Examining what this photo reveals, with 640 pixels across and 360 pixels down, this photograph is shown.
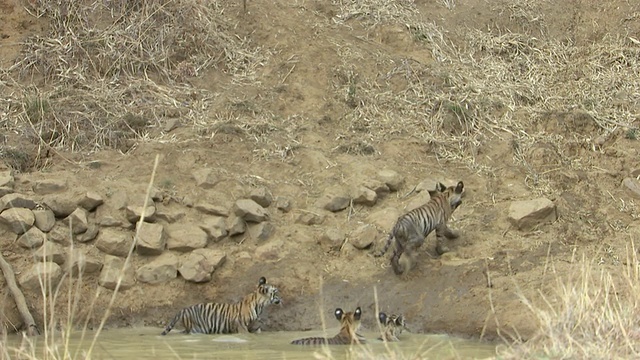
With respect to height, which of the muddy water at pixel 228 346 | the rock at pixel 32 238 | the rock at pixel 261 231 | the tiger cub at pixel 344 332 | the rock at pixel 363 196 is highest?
the rock at pixel 363 196

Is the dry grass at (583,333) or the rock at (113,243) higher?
the rock at (113,243)

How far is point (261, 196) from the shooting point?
1180 cm

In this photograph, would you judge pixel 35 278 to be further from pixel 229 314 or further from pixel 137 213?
pixel 229 314

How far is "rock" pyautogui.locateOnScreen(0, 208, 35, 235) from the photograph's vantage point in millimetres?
10789

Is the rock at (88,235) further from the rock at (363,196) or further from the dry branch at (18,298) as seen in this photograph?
the rock at (363,196)

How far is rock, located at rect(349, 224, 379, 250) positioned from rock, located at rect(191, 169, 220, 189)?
166 cm

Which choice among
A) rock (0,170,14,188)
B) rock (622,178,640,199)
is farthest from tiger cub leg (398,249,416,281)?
rock (0,170,14,188)

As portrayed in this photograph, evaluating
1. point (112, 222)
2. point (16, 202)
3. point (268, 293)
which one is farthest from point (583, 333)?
point (16, 202)

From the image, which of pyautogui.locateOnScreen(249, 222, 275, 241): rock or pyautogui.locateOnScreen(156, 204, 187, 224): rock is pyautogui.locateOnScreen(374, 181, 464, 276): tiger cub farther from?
pyautogui.locateOnScreen(156, 204, 187, 224): rock

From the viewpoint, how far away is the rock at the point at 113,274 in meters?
10.7

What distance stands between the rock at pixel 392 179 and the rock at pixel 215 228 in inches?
80.0

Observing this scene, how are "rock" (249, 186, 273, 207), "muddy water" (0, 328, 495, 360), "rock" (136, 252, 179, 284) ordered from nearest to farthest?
"muddy water" (0, 328, 495, 360) < "rock" (136, 252, 179, 284) < "rock" (249, 186, 273, 207)

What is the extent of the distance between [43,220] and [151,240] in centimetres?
111

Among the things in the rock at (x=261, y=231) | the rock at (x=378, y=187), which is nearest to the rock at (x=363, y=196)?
the rock at (x=378, y=187)
